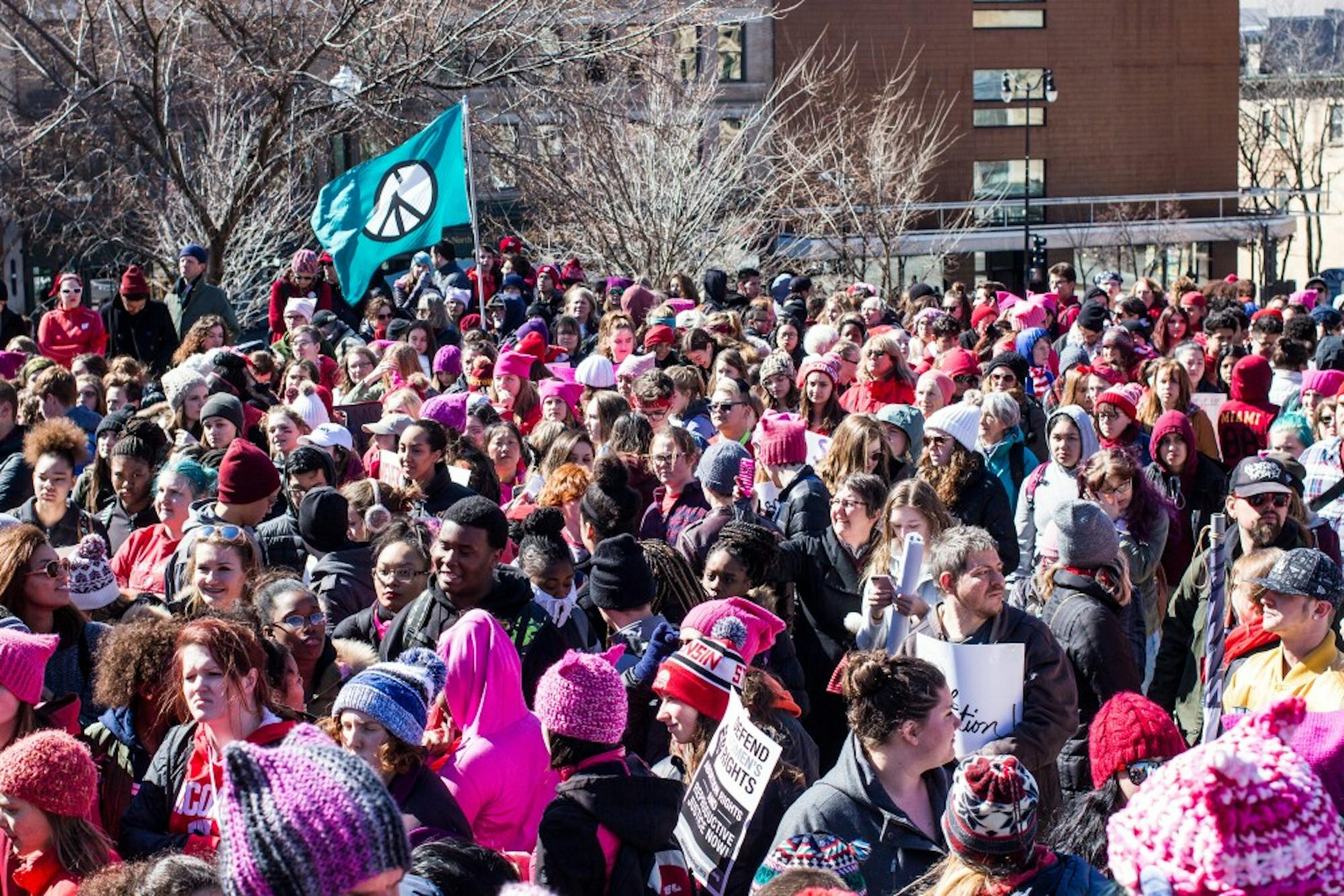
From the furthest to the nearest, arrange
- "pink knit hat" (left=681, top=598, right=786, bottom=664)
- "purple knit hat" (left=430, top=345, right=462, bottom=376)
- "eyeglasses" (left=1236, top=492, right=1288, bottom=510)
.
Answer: "purple knit hat" (left=430, top=345, right=462, bottom=376)
"eyeglasses" (left=1236, top=492, right=1288, bottom=510)
"pink knit hat" (left=681, top=598, right=786, bottom=664)

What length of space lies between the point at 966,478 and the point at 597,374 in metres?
4.01

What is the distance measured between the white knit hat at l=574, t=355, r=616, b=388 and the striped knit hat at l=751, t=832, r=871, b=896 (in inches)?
299

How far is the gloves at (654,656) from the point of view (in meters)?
5.46

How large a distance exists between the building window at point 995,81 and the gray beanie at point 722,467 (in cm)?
4999

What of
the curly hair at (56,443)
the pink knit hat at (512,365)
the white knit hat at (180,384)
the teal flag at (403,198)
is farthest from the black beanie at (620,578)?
the teal flag at (403,198)

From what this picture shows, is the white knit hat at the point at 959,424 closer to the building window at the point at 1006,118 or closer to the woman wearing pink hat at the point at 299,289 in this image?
the woman wearing pink hat at the point at 299,289

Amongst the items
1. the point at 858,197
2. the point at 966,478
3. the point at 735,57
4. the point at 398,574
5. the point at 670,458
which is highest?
the point at 735,57

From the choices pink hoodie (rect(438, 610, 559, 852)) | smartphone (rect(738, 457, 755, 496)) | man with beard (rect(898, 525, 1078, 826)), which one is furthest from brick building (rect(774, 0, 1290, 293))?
pink hoodie (rect(438, 610, 559, 852))

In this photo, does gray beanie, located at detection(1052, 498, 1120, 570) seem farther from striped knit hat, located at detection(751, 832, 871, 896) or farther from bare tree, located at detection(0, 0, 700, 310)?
bare tree, located at detection(0, 0, 700, 310)

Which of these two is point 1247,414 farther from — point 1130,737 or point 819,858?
point 819,858

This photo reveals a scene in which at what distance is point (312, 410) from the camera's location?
32.9 feet

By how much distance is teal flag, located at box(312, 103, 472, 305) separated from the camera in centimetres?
1332

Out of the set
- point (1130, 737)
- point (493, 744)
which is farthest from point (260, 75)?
point (1130, 737)

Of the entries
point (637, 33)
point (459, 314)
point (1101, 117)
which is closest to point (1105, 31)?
point (1101, 117)
